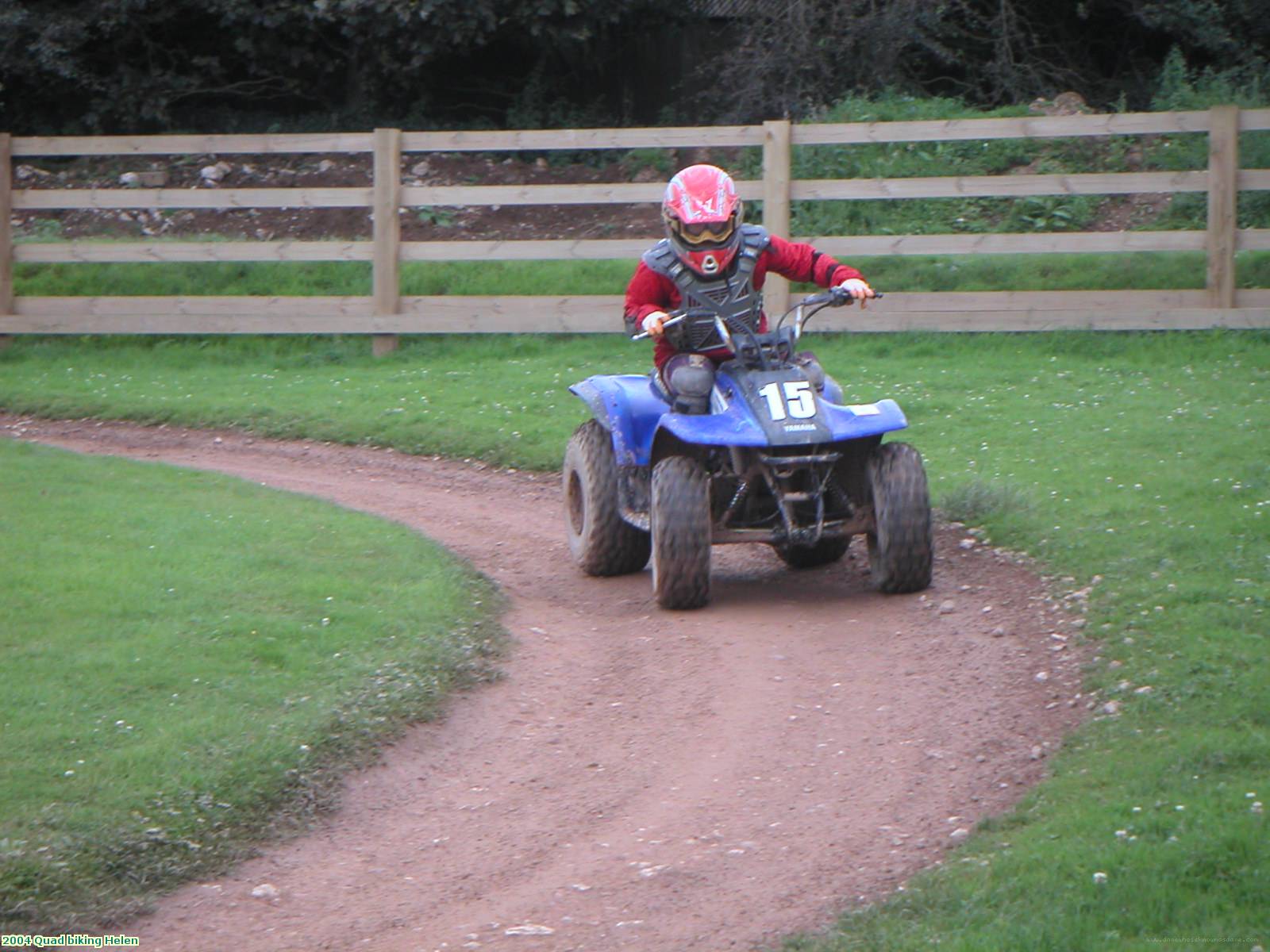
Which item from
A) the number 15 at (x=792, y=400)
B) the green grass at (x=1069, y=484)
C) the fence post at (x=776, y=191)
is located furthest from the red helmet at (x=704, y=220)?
the fence post at (x=776, y=191)

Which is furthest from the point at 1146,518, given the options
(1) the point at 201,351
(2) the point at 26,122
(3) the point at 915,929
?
(2) the point at 26,122

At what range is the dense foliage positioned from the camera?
667 inches

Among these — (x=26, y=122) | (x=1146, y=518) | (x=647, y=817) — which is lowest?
(x=647, y=817)

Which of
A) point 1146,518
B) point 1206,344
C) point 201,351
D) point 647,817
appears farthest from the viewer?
point 201,351

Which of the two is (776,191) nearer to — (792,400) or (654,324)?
(654,324)

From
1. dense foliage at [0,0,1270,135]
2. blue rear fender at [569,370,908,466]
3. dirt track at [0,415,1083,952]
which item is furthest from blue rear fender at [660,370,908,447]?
dense foliage at [0,0,1270,135]

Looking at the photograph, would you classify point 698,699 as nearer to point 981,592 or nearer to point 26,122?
point 981,592

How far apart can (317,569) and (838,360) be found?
5.49 meters

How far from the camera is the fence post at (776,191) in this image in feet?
39.3

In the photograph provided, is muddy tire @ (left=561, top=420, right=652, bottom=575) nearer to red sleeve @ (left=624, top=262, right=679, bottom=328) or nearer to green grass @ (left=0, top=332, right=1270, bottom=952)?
red sleeve @ (left=624, top=262, right=679, bottom=328)

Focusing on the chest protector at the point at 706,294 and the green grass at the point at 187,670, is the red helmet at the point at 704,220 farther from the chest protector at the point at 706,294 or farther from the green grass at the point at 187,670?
the green grass at the point at 187,670

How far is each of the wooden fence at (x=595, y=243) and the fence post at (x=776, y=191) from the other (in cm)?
1

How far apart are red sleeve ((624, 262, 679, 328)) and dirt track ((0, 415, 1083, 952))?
50.8 inches

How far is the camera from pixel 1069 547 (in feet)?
22.8
